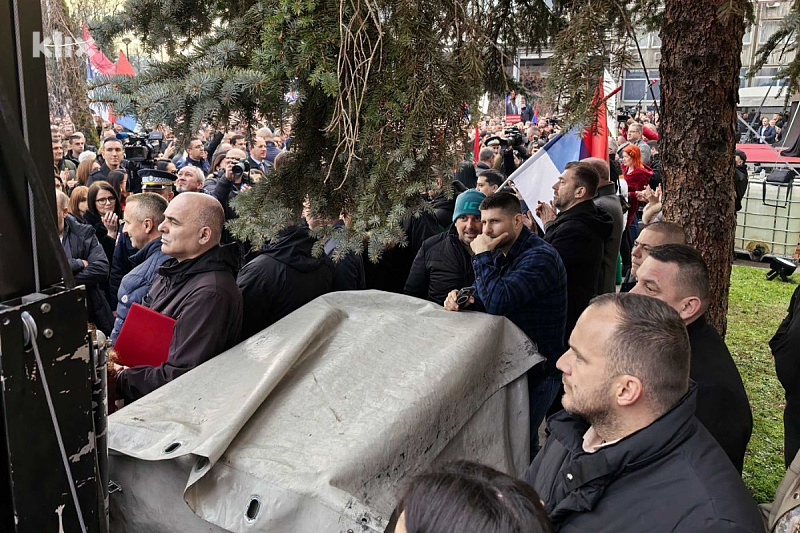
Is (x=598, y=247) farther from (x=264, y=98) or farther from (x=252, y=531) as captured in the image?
(x=252, y=531)

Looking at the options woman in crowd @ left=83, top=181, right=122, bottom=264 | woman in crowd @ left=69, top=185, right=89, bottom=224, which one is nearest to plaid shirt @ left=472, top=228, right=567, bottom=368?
woman in crowd @ left=83, top=181, right=122, bottom=264

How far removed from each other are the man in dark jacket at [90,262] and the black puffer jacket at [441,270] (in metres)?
2.49

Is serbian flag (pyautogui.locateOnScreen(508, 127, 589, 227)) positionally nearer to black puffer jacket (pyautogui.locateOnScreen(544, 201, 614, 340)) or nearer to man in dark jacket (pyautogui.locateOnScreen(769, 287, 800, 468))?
black puffer jacket (pyautogui.locateOnScreen(544, 201, 614, 340))

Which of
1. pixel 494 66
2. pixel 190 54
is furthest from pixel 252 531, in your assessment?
pixel 494 66

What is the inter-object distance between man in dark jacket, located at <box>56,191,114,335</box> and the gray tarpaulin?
10.1 feet

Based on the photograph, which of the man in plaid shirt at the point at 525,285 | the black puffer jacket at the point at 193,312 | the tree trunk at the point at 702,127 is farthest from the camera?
the tree trunk at the point at 702,127

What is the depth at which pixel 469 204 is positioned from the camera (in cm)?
478

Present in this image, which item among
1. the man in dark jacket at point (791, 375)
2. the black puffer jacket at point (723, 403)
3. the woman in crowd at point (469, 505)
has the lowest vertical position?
the man in dark jacket at point (791, 375)

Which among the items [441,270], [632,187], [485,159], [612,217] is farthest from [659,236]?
[632,187]

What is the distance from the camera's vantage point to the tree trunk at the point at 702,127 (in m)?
4.00

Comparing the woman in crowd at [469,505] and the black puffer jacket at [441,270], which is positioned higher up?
the woman in crowd at [469,505]

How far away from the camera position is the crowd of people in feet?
5.89

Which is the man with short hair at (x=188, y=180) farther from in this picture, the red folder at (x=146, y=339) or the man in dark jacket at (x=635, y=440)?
the man in dark jacket at (x=635, y=440)

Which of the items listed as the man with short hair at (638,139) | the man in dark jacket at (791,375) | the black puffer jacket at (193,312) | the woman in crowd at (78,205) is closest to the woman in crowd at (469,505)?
the black puffer jacket at (193,312)
